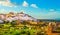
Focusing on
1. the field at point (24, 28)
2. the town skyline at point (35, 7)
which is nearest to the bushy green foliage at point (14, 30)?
the field at point (24, 28)

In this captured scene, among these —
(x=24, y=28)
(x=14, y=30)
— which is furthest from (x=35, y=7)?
(x=14, y=30)

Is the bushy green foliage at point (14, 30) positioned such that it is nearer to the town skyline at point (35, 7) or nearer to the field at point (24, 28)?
the field at point (24, 28)

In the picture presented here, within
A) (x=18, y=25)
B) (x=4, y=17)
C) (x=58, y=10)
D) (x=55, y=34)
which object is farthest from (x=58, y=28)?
(x=4, y=17)

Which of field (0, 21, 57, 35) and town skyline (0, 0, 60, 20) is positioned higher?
town skyline (0, 0, 60, 20)

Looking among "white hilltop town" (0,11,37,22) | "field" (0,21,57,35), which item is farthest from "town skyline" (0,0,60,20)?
"field" (0,21,57,35)

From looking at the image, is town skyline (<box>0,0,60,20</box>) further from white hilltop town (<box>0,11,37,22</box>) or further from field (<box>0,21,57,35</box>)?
field (<box>0,21,57,35</box>)

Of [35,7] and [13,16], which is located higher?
Result: [35,7]

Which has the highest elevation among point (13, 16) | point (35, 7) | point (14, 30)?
point (35, 7)

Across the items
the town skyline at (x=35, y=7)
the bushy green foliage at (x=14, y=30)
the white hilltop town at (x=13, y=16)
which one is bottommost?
the bushy green foliage at (x=14, y=30)

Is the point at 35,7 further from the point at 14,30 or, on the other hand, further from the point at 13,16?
the point at 14,30

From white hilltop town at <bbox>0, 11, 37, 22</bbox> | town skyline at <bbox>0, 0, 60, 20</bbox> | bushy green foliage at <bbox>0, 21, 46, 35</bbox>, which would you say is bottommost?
bushy green foliage at <bbox>0, 21, 46, 35</bbox>

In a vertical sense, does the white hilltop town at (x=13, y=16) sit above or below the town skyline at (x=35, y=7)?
below

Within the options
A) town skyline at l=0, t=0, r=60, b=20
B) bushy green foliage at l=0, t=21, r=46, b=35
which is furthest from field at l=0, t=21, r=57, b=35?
town skyline at l=0, t=0, r=60, b=20

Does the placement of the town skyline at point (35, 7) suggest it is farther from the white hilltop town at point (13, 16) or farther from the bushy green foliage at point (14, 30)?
the bushy green foliage at point (14, 30)
